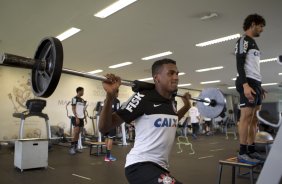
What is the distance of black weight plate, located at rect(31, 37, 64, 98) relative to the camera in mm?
1321

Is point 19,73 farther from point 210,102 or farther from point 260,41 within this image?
point 210,102

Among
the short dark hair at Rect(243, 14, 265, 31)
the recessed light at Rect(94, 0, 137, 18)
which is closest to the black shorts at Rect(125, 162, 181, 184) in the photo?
the short dark hair at Rect(243, 14, 265, 31)

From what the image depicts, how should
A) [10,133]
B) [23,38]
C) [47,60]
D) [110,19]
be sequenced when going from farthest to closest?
[10,133], [23,38], [110,19], [47,60]

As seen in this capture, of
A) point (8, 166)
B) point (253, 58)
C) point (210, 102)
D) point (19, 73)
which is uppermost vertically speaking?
point (19, 73)

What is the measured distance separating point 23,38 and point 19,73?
355cm

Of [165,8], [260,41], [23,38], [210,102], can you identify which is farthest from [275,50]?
[23,38]

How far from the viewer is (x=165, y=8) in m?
4.36

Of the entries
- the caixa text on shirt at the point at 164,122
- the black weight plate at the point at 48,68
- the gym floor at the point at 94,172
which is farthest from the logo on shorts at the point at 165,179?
the gym floor at the point at 94,172

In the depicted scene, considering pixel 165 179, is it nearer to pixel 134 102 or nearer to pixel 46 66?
pixel 134 102

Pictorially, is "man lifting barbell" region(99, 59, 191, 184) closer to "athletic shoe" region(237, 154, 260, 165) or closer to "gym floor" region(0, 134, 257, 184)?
"athletic shoe" region(237, 154, 260, 165)

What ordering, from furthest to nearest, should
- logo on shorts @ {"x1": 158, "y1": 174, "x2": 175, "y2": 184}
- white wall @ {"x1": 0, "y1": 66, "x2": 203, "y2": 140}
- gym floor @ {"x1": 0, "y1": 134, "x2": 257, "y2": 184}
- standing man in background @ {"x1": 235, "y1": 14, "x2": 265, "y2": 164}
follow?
white wall @ {"x1": 0, "y1": 66, "x2": 203, "y2": 140} < gym floor @ {"x1": 0, "y1": 134, "x2": 257, "y2": 184} < standing man in background @ {"x1": 235, "y1": 14, "x2": 265, "y2": 164} < logo on shorts @ {"x1": 158, "y1": 174, "x2": 175, "y2": 184}

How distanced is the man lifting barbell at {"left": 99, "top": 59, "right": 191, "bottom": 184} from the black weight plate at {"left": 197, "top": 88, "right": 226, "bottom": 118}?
78cm

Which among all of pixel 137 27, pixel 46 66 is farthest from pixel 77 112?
pixel 46 66

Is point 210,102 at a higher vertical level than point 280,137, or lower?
higher
